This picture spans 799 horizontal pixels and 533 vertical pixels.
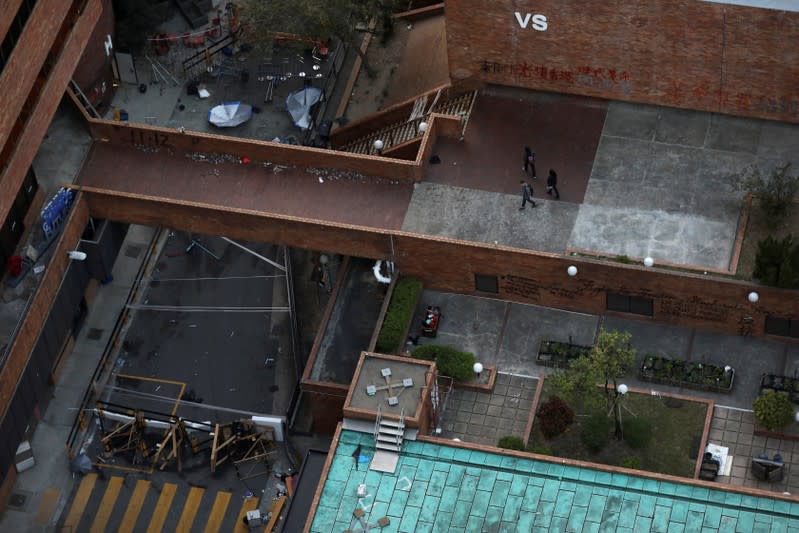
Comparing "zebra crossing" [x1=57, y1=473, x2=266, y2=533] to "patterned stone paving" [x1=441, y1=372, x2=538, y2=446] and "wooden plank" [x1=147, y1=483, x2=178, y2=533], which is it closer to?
"wooden plank" [x1=147, y1=483, x2=178, y2=533]

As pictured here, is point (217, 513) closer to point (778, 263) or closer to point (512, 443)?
point (512, 443)

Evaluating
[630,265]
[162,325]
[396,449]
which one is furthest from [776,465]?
[162,325]

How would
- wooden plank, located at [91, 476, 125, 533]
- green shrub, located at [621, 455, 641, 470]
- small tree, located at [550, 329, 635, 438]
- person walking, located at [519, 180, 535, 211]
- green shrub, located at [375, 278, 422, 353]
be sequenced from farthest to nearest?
person walking, located at [519, 180, 535, 211], wooden plank, located at [91, 476, 125, 533], green shrub, located at [375, 278, 422, 353], small tree, located at [550, 329, 635, 438], green shrub, located at [621, 455, 641, 470]

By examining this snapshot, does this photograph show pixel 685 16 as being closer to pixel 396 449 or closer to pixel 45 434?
pixel 396 449

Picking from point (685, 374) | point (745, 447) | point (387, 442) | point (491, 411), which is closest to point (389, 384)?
point (387, 442)

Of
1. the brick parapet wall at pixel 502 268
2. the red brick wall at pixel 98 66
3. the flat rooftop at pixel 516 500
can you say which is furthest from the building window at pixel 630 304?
the red brick wall at pixel 98 66

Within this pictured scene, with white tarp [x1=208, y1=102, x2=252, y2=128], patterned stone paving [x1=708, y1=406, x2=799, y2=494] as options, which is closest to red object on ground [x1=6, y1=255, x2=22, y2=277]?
white tarp [x1=208, y1=102, x2=252, y2=128]
